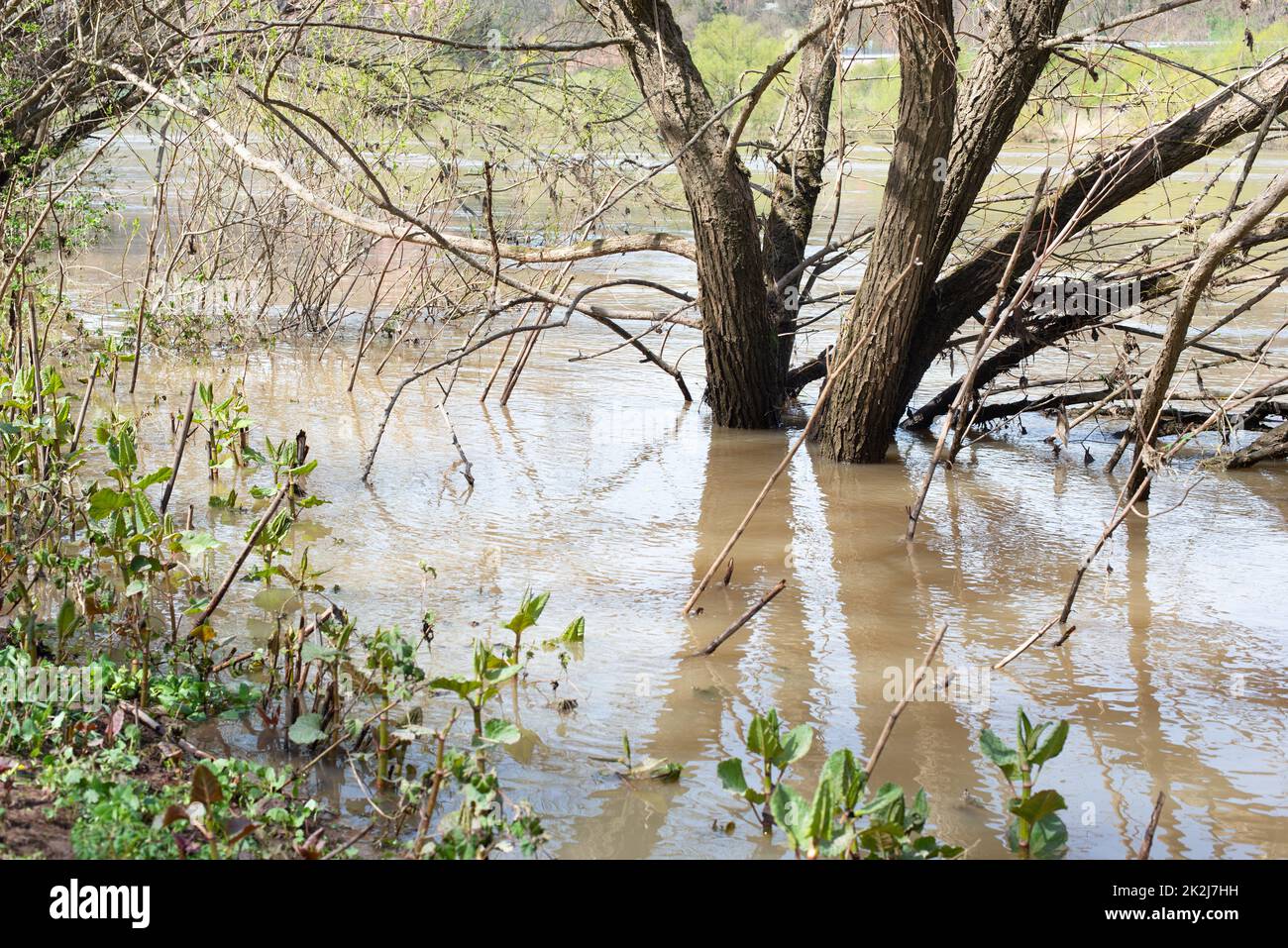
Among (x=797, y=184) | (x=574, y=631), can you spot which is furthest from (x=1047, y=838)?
(x=797, y=184)

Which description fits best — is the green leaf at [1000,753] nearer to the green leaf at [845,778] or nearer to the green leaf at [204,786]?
the green leaf at [845,778]

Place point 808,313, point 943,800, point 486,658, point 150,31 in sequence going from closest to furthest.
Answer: point 486,658, point 943,800, point 150,31, point 808,313

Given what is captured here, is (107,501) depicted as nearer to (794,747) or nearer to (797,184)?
(794,747)

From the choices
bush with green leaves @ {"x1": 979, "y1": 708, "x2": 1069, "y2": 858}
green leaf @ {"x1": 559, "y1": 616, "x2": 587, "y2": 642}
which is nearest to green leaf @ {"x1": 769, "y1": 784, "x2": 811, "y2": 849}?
bush with green leaves @ {"x1": 979, "y1": 708, "x2": 1069, "y2": 858}

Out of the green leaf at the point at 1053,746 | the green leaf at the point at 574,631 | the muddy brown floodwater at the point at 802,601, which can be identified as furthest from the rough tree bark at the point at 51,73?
the green leaf at the point at 1053,746

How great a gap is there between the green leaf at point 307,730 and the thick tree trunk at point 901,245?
3128mm

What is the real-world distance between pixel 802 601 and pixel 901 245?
2.53m

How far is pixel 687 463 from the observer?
7285 millimetres

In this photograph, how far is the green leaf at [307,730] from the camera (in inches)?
129

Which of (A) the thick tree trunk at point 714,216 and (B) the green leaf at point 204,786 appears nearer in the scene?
(B) the green leaf at point 204,786

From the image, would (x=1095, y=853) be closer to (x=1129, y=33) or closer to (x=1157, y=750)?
(x=1157, y=750)
